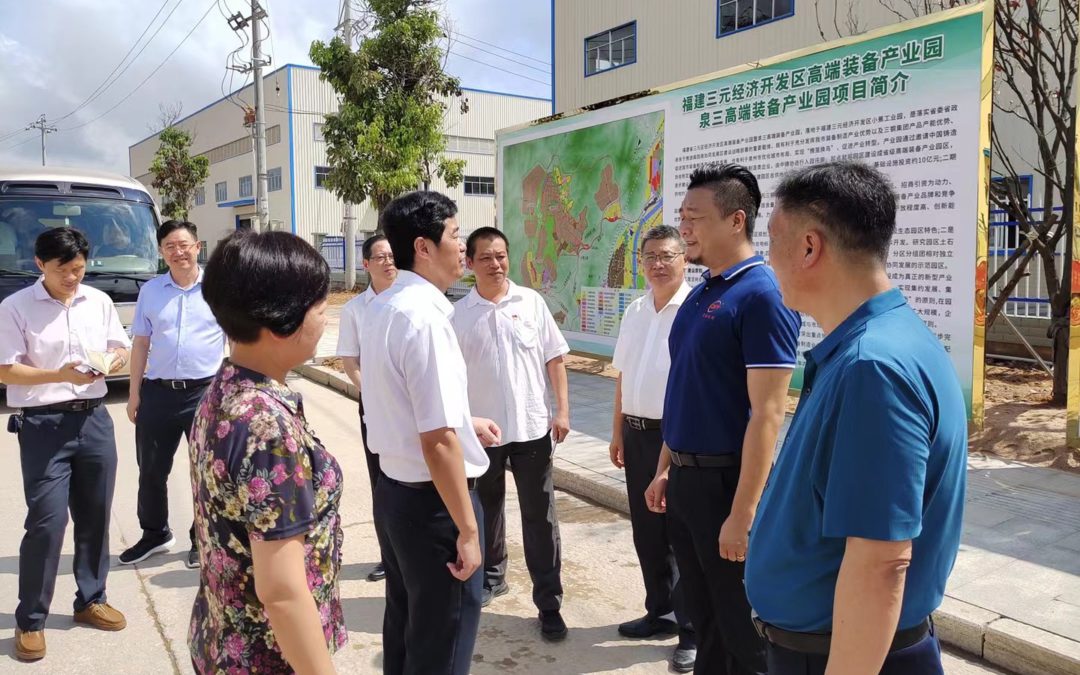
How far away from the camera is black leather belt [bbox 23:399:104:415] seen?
3424 millimetres

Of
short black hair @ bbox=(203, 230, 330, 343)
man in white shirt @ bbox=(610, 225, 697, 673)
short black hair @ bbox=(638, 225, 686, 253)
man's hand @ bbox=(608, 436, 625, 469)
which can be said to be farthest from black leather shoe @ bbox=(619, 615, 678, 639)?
short black hair @ bbox=(203, 230, 330, 343)

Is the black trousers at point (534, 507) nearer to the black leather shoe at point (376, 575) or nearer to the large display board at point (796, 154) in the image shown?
the black leather shoe at point (376, 575)

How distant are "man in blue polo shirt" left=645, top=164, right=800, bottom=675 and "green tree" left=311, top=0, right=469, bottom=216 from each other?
10382 millimetres

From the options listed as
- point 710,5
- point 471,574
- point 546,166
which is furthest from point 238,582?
point 710,5

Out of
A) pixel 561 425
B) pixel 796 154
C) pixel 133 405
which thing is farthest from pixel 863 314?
pixel 796 154

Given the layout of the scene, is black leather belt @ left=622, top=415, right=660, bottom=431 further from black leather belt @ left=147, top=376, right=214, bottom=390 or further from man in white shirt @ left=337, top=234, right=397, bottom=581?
black leather belt @ left=147, top=376, right=214, bottom=390

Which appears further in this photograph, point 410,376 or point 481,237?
point 481,237

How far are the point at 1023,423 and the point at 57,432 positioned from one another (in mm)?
7083

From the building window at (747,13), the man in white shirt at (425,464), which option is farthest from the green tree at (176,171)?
the man in white shirt at (425,464)

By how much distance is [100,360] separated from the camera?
3486mm

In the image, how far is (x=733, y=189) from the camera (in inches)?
105

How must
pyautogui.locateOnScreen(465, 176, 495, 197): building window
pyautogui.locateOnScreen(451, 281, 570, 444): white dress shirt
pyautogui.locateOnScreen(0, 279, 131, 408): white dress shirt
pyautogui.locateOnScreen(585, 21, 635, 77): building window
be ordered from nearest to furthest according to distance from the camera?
pyautogui.locateOnScreen(0, 279, 131, 408): white dress shirt → pyautogui.locateOnScreen(451, 281, 570, 444): white dress shirt → pyautogui.locateOnScreen(585, 21, 635, 77): building window → pyautogui.locateOnScreen(465, 176, 495, 197): building window

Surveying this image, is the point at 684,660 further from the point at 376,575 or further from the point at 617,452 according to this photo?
the point at 376,575

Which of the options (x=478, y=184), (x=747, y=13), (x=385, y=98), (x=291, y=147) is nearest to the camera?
(x=385, y=98)
